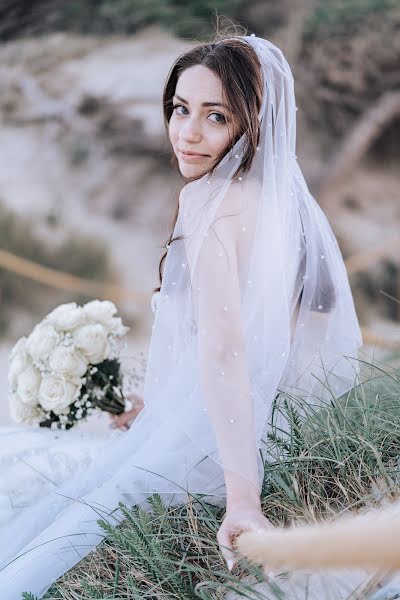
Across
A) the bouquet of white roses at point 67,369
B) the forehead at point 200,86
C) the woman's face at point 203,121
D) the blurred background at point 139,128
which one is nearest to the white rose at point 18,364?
the bouquet of white roses at point 67,369

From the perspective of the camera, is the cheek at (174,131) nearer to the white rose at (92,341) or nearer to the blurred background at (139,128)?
the white rose at (92,341)

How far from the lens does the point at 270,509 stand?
1.74 m

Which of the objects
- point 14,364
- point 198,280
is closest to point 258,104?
point 198,280

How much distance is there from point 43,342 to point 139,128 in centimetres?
617

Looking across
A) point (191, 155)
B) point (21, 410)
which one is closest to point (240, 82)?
point (191, 155)

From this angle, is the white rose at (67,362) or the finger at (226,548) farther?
the white rose at (67,362)

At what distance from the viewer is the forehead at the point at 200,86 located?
2.02 metres

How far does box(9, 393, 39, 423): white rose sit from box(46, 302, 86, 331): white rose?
29 centimetres

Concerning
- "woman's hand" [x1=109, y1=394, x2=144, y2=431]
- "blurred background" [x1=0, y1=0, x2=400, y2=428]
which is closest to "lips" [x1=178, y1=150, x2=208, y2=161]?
"woman's hand" [x1=109, y1=394, x2=144, y2=431]

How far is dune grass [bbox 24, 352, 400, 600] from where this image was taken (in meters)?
1.65

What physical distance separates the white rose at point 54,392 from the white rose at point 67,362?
0.03m

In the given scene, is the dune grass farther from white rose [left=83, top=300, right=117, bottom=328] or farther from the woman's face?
white rose [left=83, top=300, right=117, bottom=328]

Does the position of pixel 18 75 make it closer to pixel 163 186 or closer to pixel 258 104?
pixel 163 186

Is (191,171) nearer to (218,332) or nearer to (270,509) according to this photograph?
(218,332)
